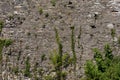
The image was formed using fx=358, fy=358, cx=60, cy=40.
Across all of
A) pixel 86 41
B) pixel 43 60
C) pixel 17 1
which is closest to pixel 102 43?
pixel 86 41

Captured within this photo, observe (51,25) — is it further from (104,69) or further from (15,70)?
(104,69)

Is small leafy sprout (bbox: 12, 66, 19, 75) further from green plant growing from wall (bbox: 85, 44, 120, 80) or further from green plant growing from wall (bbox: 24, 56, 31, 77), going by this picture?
green plant growing from wall (bbox: 85, 44, 120, 80)

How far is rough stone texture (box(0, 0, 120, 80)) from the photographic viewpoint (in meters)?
10.5

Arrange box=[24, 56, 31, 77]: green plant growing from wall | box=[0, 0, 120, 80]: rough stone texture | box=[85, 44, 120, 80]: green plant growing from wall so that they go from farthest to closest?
box=[0, 0, 120, 80]: rough stone texture < box=[24, 56, 31, 77]: green plant growing from wall < box=[85, 44, 120, 80]: green plant growing from wall

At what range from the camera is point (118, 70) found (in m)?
7.85

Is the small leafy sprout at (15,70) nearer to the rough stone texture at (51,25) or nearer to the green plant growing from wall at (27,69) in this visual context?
the rough stone texture at (51,25)

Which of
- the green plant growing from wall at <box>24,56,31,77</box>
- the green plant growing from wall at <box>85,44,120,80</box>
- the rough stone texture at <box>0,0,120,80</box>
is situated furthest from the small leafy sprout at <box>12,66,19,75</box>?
the green plant growing from wall at <box>85,44,120,80</box>

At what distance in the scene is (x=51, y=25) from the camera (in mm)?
11500

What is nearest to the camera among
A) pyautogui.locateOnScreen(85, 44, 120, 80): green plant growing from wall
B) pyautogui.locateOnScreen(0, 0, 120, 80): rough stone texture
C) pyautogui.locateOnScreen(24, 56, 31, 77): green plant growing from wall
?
pyautogui.locateOnScreen(85, 44, 120, 80): green plant growing from wall

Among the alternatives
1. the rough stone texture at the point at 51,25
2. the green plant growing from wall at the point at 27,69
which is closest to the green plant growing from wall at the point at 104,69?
the rough stone texture at the point at 51,25

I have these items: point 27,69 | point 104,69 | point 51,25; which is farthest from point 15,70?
point 104,69

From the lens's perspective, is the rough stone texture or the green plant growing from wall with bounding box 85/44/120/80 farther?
the rough stone texture

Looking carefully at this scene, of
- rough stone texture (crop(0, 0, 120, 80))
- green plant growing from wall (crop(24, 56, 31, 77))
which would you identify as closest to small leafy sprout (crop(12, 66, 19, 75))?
rough stone texture (crop(0, 0, 120, 80))

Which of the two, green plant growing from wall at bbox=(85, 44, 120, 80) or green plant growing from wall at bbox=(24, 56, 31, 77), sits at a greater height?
green plant growing from wall at bbox=(85, 44, 120, 80)
